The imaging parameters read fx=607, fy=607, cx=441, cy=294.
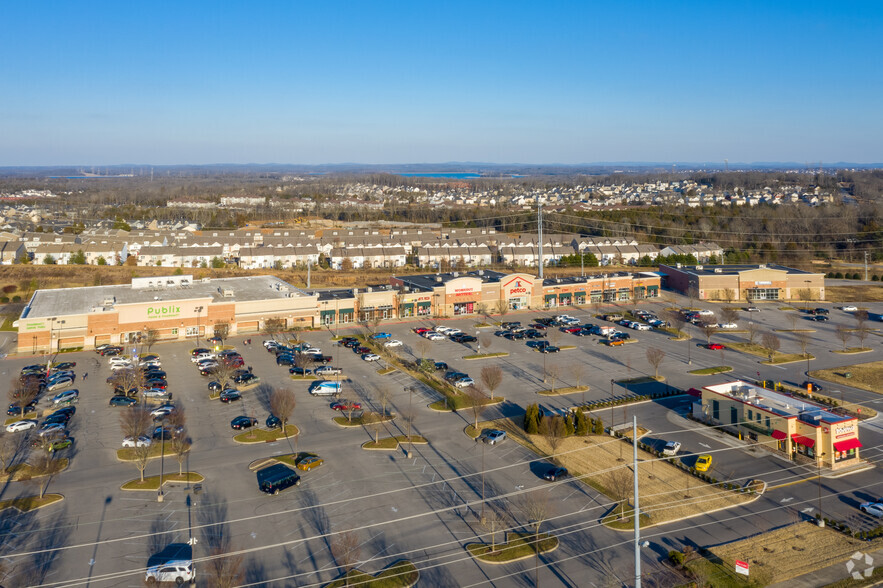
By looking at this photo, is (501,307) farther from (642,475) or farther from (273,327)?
(642,475)

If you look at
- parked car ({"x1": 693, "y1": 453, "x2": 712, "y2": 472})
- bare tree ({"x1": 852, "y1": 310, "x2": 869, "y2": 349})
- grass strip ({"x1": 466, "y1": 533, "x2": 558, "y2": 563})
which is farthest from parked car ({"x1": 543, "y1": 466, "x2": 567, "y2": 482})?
bare tree ({"x1": 852, "y1": 310, "x2": 869, "y2": 349})

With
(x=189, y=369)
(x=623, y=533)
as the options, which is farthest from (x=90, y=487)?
(x=623, y=533)

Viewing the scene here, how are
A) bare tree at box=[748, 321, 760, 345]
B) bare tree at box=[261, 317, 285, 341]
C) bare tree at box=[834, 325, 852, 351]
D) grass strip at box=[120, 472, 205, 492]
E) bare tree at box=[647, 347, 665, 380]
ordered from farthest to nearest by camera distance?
bare tree at box=[261, 317, 285, 341], bare tree at box=[748, 321, 760, 345], bare tree at box=[834, 325, 852, 351], bare tree at box=[647, 347, 665, 380], grass strip at box=[120, 472, 205, 492]

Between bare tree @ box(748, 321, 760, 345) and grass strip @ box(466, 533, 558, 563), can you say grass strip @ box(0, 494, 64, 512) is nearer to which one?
grass strip @ box(466, 533, 558, 563)

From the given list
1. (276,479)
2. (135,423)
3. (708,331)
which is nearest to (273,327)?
(135,423)

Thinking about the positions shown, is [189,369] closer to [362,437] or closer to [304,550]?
[362,437]

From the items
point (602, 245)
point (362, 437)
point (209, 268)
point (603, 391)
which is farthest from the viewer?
point (602, 245)
